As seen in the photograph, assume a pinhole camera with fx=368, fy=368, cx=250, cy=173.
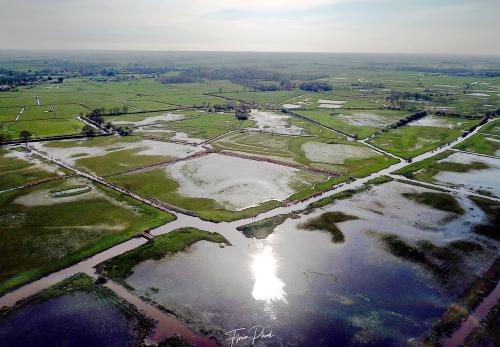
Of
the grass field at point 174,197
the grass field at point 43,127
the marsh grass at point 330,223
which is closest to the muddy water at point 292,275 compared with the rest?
the marsh grass at point 330,223

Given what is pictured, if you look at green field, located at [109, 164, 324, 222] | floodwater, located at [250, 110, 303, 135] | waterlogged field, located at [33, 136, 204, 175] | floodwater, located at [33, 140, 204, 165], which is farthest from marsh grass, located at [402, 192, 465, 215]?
floodwater, located at [250, 110, 303, 135]

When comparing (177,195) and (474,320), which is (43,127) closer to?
(177,195)

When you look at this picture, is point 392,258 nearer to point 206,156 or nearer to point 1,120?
point 206,156

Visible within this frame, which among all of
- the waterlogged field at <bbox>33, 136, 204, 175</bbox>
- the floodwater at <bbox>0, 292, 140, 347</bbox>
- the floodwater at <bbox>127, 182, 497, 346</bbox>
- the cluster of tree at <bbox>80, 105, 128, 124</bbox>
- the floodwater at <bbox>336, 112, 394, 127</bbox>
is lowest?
the floodwater at <bbox>0, 292, 140, 347</bbox>

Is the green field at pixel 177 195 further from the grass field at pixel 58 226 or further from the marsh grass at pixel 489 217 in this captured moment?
the marsh grass at pixel 489 217

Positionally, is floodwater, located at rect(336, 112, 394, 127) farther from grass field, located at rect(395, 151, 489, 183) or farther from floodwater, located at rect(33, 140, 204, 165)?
floodwater, located at rect(33, 140, 204, 165)

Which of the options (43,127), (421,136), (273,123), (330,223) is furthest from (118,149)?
(421,136)

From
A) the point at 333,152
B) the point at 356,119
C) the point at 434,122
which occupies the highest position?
the point at 356,119
